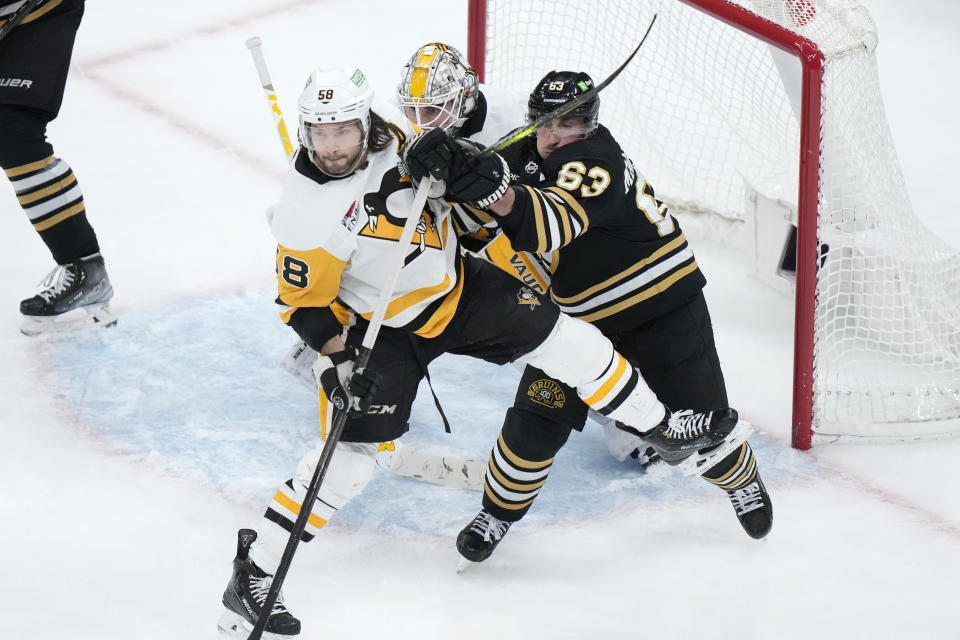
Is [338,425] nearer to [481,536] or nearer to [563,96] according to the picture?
[481,536]

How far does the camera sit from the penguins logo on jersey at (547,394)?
2.67 meters

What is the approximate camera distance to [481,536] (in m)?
2.69

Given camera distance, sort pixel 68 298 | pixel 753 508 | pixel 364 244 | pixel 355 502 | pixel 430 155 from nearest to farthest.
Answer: pixel 430 155 < pixel 364 244 < pixel 753 508 < pixel 355 502 < pixel 68 298

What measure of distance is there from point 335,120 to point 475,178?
0.27 meters

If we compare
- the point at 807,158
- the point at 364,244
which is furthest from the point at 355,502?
the point at 807,158

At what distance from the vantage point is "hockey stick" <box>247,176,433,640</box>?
2.26 m

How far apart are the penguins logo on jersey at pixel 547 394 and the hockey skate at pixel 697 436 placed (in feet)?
0.63

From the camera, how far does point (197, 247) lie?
13.4 ft

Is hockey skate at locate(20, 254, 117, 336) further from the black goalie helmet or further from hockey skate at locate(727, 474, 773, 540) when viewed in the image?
hockey skate at locate(727, 474, 773, 540)

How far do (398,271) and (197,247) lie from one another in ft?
6.48

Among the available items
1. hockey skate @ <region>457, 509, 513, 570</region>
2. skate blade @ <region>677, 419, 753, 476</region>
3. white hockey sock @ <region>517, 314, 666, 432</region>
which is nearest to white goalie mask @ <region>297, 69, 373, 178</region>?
Result: white hockey sock @ <region>517, 314, 666, 432</region>

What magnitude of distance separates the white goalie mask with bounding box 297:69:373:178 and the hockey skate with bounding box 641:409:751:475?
0.87m

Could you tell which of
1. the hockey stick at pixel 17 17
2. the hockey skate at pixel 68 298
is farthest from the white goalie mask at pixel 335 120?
the hockey skate at pixel 68 298

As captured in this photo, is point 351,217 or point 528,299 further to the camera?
point 528,299
